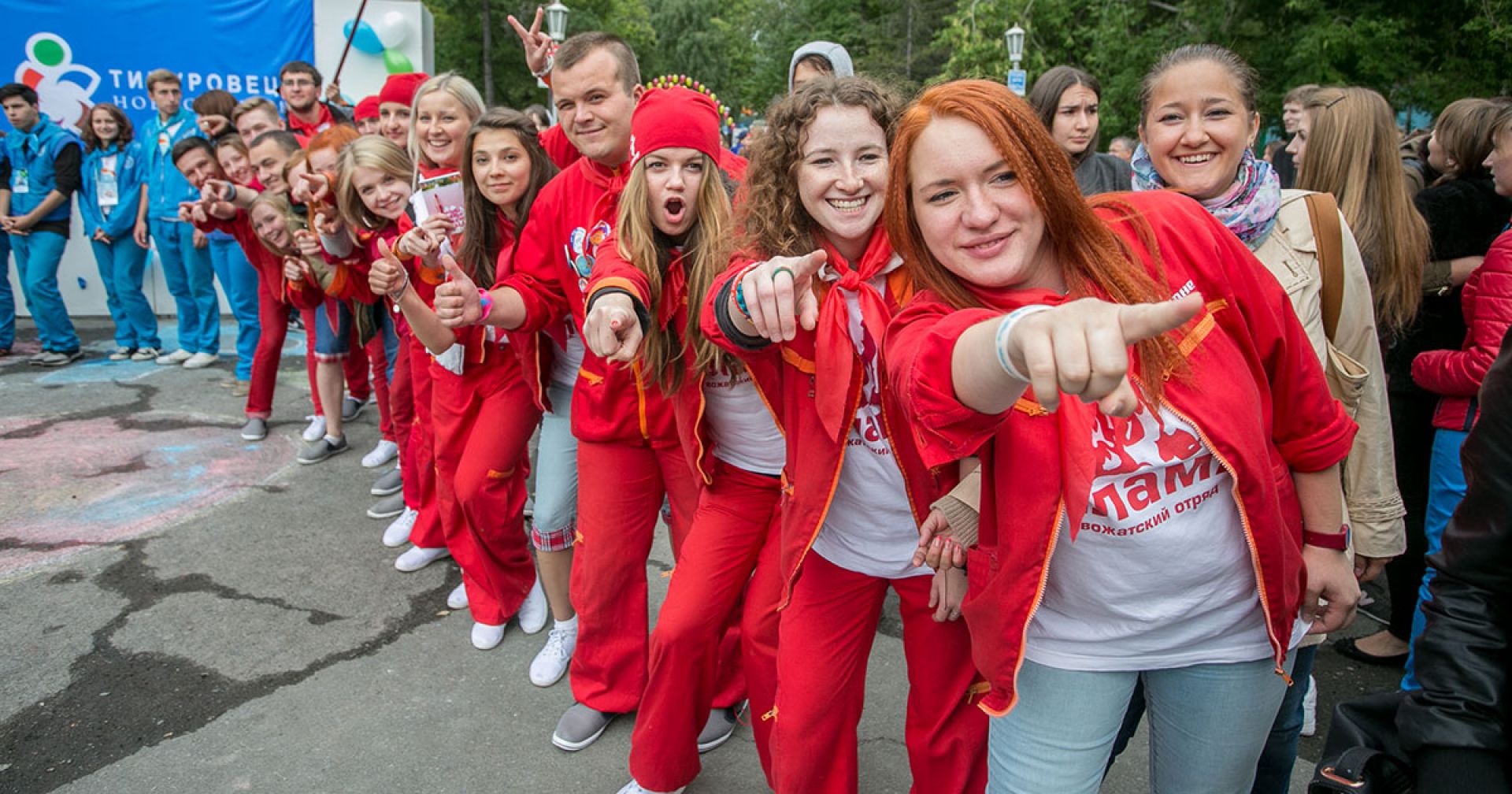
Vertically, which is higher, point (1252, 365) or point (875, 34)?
point (875, 34)

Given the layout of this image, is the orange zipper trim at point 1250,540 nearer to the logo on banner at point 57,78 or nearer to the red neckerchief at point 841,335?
the red neckerchief at point 841,335

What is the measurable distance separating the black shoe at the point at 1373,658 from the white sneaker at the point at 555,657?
2871 millimetres

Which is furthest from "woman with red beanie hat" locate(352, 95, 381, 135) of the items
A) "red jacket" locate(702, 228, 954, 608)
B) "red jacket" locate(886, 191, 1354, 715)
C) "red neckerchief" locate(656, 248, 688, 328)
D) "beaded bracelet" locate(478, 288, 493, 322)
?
"red jacket" locate(886, 191, 1354, 715)

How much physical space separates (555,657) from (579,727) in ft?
1.59

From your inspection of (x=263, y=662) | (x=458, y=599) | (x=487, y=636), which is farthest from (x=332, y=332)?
(x=487, y=636)

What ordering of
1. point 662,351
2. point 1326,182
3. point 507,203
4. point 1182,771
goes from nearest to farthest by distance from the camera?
point 1182,771, point 662,351, point 1326,182, point 507,203

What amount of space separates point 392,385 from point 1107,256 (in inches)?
168

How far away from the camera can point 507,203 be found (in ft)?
11.8

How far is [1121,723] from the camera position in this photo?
5.93 feet

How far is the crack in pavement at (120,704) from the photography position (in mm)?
3039

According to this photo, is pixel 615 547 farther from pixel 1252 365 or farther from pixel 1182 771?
pixel 1252 365

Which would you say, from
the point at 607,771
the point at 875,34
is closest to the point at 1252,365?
the point at 607,771

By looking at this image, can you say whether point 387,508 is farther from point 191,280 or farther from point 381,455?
point 191,280

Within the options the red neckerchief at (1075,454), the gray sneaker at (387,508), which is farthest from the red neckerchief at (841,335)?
the gray sneaker at (387,508)
